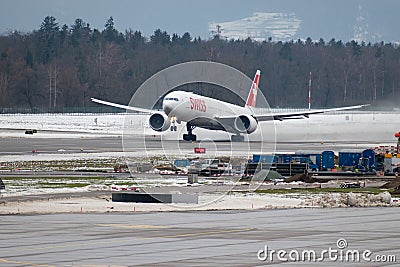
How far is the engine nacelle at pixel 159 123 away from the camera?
78875 mm

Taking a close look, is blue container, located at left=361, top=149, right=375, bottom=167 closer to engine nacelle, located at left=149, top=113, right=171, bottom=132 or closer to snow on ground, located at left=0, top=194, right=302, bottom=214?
snow on ground, located at left=0, top=194, right=302, bottom=214

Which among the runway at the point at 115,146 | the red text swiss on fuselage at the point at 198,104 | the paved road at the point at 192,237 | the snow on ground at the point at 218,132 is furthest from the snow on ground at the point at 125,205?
the snow on ground at the point at 218,132

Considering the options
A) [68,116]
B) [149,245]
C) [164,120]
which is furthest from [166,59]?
[149,245]

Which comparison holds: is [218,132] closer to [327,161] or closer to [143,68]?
[327,161]

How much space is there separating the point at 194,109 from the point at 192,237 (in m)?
51.4

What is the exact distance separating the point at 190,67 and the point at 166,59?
86.3 ft

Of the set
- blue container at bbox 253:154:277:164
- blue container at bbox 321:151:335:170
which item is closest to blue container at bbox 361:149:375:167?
blue container at bbox 321:151:335:170

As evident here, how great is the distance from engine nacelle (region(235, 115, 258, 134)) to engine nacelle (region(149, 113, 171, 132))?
5640 millimetres

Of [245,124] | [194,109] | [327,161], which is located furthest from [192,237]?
[245,124]

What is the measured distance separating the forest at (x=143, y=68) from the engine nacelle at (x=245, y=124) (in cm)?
4906

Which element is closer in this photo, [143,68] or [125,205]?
[125,205]

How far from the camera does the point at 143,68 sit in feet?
518

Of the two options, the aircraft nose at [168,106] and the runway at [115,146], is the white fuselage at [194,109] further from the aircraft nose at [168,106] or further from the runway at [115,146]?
the runway at [115,146]

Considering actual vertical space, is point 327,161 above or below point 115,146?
below
